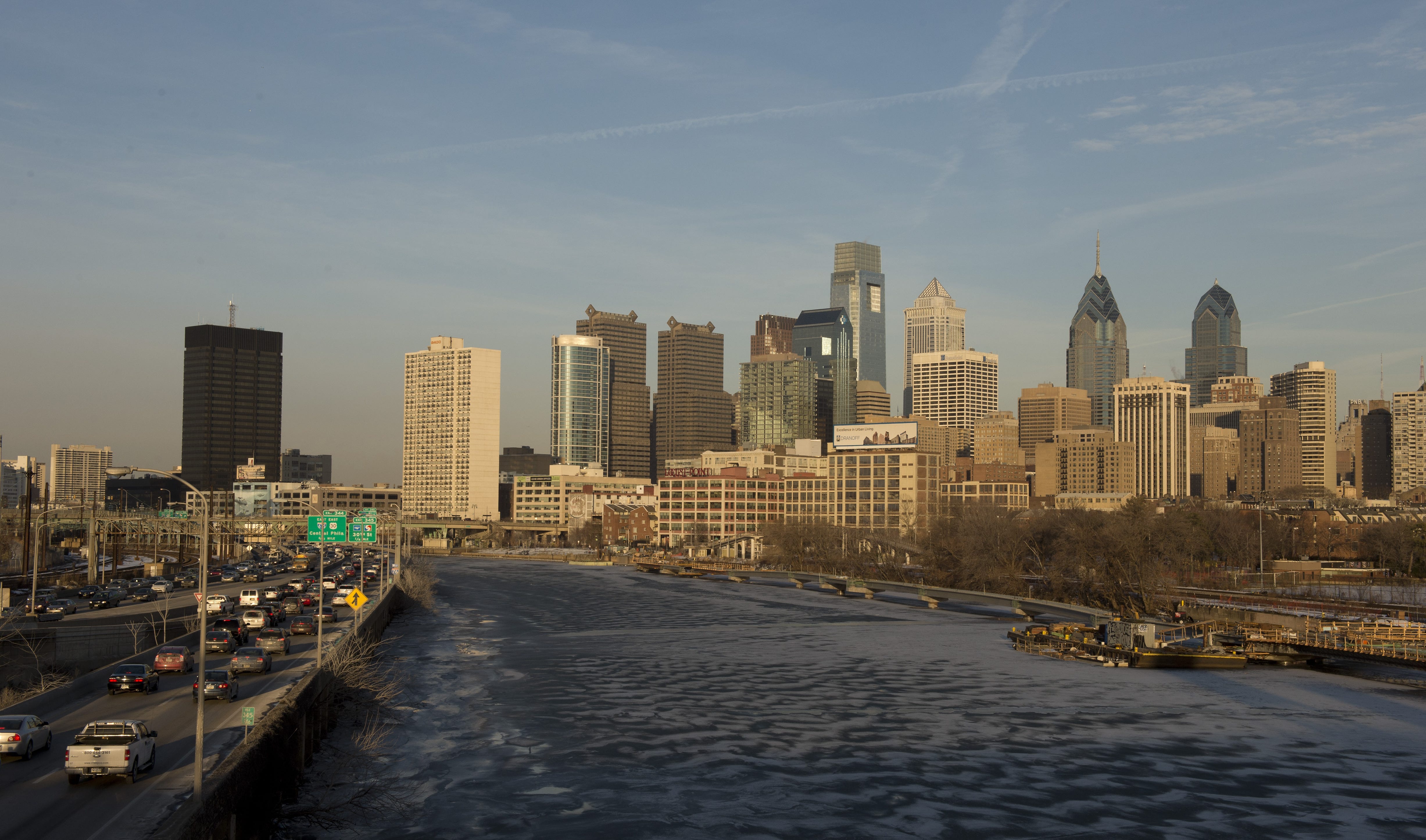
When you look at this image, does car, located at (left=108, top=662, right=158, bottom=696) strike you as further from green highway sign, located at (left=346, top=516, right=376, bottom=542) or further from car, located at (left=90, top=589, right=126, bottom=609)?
car, located at (left=90, top=589, right=126, bottom=609)

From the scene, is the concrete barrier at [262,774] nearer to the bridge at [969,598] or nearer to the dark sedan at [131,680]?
the dark sedan at [131,680]

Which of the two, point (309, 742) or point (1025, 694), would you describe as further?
point (1025, 694)

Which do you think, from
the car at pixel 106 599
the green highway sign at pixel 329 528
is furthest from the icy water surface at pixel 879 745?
the car at pixel 106 599

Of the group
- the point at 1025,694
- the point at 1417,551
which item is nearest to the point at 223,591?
the point at 1025,694

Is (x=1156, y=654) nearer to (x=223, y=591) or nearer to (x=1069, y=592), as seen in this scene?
(x=1069, y=592)

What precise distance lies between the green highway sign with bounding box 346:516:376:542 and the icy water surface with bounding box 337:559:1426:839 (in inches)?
382

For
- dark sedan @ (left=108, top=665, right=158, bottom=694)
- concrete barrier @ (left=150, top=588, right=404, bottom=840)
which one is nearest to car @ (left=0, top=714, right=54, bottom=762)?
concrete barrier @ (left=150, top=588, right=404, bottom=840)

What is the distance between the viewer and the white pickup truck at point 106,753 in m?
38.7

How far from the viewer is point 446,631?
11662 centimetres

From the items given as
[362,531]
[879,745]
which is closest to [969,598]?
[362,531]

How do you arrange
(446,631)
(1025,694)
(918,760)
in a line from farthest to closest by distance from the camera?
(446,631), (1025,694), (918,760)

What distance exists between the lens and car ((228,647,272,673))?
64812mm

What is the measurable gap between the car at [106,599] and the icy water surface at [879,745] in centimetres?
2598

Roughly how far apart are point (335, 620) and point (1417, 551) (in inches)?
6679
